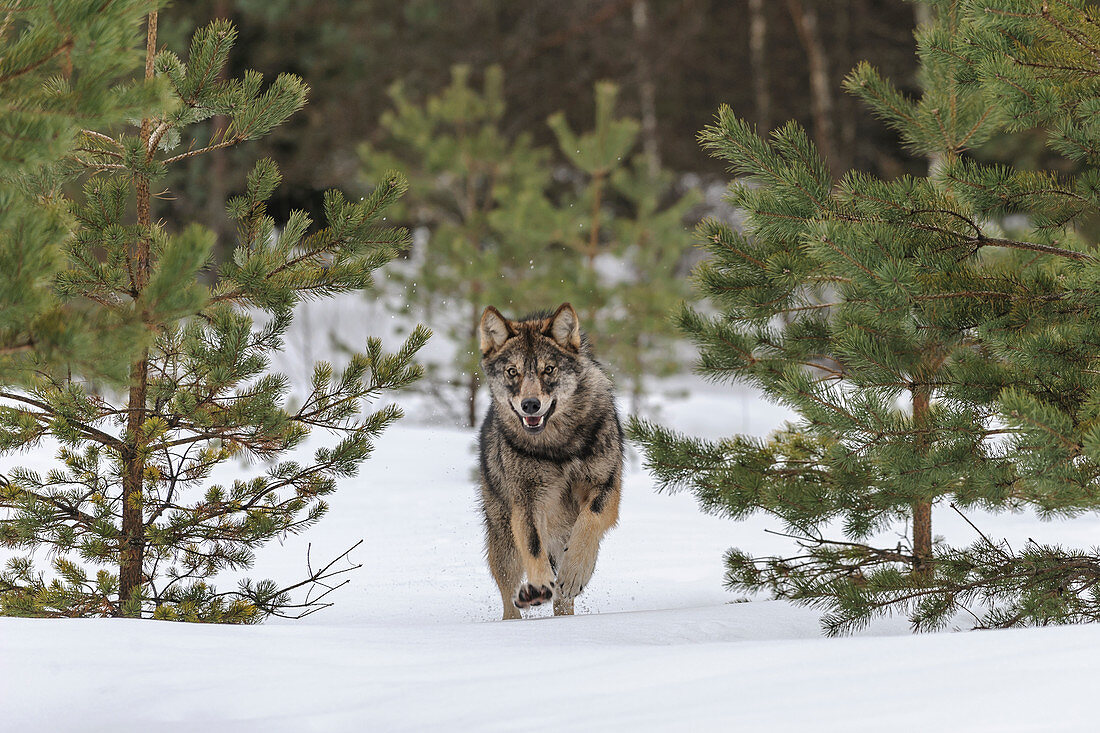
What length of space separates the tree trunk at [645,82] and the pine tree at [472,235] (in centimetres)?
721

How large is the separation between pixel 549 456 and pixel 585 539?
1.65ft

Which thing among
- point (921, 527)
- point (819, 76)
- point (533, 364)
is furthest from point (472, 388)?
point (819, 76)

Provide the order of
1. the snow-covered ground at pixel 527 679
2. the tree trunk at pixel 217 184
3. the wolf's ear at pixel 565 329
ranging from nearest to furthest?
the snow-covered ground at pixel 527 679
the wolf's ear at pixel 565 329
the tree trunk at pixel 217 184

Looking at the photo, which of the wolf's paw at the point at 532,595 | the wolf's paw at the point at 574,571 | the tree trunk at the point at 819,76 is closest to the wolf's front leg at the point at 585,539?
the wolf's paw at the point at 574,571

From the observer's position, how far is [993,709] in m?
2.83

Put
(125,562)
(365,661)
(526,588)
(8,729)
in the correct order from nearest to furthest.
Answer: (8,729)
(365,661)
(125,562)
(526,588)

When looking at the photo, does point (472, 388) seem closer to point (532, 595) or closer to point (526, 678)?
point (532, 595)

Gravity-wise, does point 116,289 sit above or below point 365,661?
above

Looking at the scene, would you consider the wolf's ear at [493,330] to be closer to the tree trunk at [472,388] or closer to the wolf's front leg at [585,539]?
the wolf's front leg at [585,539]

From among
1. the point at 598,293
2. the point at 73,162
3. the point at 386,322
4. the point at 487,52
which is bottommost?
the point at 73,162

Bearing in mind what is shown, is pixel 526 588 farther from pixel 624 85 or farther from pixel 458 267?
pixel 624 85

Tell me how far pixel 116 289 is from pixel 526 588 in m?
2.57

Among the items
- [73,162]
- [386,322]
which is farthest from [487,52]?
[73,162]

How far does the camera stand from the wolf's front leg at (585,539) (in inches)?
221
